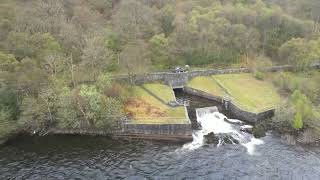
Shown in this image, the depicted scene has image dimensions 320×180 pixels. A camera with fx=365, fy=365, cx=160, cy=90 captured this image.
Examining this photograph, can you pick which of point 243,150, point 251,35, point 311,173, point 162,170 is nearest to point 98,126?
point 162,170

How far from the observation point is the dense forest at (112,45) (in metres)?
62.3

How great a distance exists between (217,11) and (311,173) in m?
52.7

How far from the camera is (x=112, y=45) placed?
272ft

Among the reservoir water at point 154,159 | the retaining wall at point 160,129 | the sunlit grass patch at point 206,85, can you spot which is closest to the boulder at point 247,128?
the reservoir water at point 154,159

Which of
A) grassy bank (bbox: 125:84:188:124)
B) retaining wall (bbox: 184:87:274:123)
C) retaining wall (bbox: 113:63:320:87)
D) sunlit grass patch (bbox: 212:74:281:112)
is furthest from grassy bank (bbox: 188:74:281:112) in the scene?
grassy bank (bbox: 125:84:188:124)

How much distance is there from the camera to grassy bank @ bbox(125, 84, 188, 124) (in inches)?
2462

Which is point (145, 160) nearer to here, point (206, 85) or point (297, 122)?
point (297, 122)

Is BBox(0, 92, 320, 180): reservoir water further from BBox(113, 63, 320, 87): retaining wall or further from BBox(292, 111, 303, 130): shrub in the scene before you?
BBox(113, 63, 320, 87): retaining wall

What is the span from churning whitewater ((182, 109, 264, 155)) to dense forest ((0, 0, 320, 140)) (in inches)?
504

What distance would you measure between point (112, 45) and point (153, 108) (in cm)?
2288

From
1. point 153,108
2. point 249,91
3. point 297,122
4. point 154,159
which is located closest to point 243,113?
point 249,91

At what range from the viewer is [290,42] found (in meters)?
84.5

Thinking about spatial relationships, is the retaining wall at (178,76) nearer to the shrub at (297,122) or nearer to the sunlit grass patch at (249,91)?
the sunlit grass patch at (249,91)

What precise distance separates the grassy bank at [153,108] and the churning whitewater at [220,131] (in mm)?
3967
